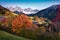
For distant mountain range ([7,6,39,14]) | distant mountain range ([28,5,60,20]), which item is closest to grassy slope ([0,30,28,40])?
distant mountain range ([7,6,39,14])

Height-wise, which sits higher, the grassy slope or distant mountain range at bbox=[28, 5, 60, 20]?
distant mountain range at bbox=[28, 5, 60, 20]

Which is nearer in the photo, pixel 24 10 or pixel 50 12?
pixel 50 12

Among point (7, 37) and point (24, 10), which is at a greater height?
point (24, 10)

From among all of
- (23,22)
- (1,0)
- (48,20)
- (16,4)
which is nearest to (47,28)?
(48,20)

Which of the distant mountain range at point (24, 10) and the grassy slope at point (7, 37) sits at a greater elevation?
the distant mountain range at point (24, 10)

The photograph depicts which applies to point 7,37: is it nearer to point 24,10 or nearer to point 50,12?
point 24,10

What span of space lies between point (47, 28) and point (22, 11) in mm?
505

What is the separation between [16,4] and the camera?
4059 millimetres

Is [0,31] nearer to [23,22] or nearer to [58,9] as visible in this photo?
[23,22]

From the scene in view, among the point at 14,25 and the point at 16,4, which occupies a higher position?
the point at 16,4

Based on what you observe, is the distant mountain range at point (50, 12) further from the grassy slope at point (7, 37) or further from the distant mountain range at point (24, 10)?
the grassy slope at point (7, 37)

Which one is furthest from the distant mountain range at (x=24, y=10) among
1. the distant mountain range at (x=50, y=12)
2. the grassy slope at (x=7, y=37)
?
the grassy slope at (x=7, y=37)

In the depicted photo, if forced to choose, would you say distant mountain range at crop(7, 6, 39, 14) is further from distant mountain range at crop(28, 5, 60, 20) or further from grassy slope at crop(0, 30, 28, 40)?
grassy slope at crop(0, 30, 28, 40)

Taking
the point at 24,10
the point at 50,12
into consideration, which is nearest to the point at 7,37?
the point at 24,10
